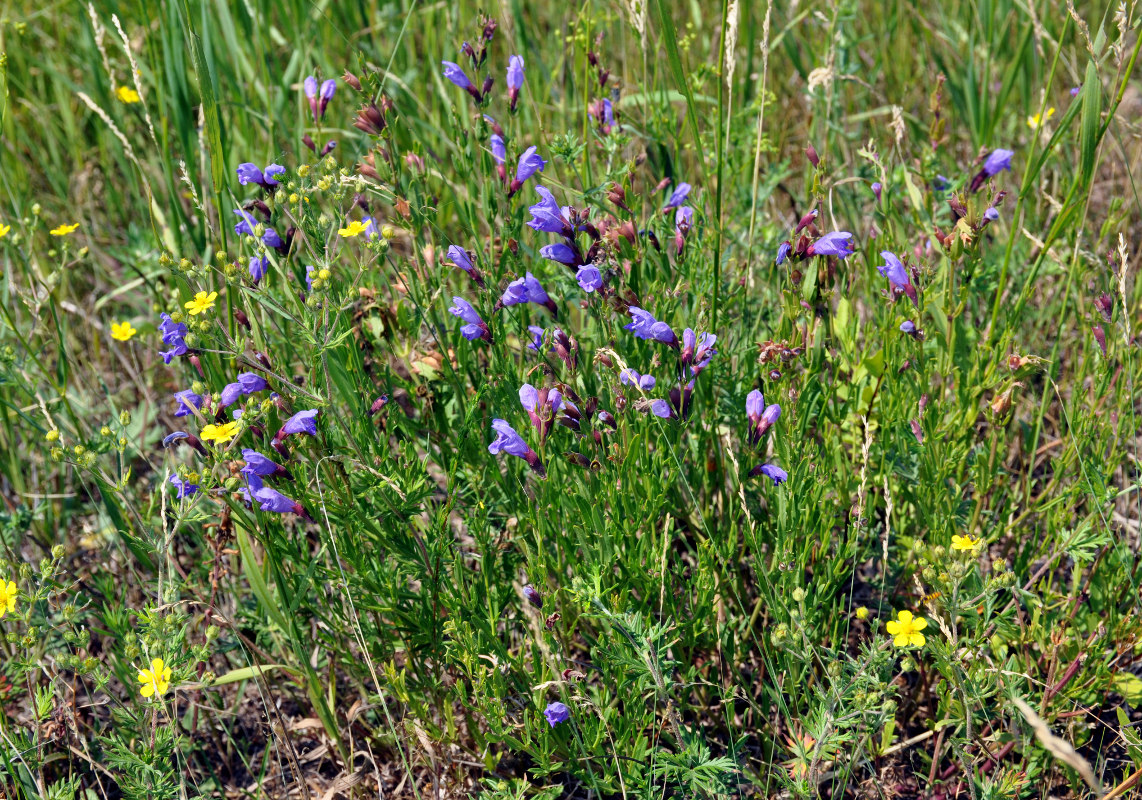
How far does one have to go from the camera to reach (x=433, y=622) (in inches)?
99.0

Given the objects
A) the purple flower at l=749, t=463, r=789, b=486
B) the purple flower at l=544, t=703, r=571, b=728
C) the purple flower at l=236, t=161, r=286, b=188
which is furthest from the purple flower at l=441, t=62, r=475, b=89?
the purple flower at l=544, t=703, r=571, b=728

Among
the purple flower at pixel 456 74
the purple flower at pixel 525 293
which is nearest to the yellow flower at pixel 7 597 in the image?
the purple flower at pixel 525 293

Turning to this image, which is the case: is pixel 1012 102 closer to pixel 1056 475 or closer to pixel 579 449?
pixel 1056 475

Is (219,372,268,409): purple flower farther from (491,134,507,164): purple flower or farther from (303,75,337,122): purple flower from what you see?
(303,75,337,122): purple flower

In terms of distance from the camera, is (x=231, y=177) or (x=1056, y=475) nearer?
(x=1056, y=475)

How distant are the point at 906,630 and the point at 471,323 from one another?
1.34 meters

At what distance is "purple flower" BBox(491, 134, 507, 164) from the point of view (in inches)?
103

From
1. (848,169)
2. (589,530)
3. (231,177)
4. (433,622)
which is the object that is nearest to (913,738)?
(589,530)

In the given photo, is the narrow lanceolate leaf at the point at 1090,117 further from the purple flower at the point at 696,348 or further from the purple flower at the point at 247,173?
the purple flower at the point at 247,173

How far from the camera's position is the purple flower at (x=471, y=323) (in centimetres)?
244

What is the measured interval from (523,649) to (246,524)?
31.4 inches

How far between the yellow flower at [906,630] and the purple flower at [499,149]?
1626 millimetres

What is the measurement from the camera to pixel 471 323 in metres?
2.50

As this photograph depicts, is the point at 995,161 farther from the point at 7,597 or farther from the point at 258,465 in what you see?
the point at 7,597
